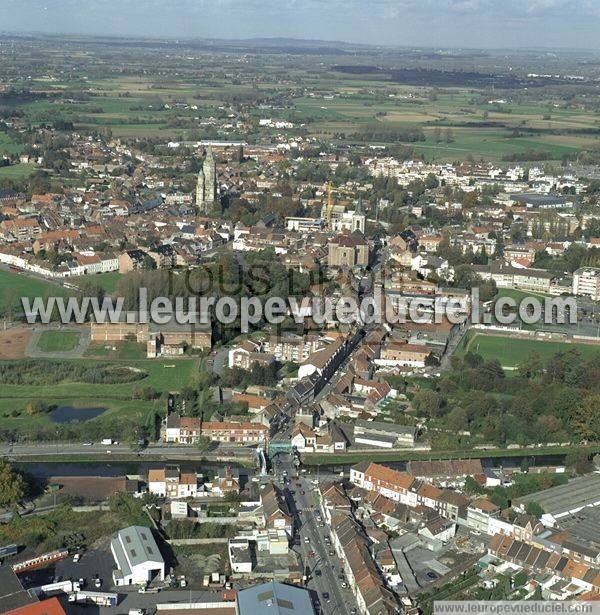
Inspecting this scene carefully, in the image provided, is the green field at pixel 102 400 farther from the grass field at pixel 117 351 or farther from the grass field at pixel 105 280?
the grass field at pixel 105 280

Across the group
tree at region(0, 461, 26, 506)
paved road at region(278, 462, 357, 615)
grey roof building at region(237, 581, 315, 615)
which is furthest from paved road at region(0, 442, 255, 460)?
grey roof building at region(237, 581, 315, 615)

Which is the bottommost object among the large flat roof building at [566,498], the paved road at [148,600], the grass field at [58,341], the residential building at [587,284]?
the paved road at [148,600]

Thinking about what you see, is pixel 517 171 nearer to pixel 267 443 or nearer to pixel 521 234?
pixel 521 234

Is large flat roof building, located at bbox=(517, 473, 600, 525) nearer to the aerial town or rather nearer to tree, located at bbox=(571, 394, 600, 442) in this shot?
the aerial town

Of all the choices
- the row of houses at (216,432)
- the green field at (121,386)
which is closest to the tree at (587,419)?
the row of houses at (216,432)

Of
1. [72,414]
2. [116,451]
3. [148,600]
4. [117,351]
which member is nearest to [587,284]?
[117,351]

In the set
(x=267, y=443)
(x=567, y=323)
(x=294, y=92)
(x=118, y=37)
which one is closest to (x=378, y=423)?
(x=267, y=443)
